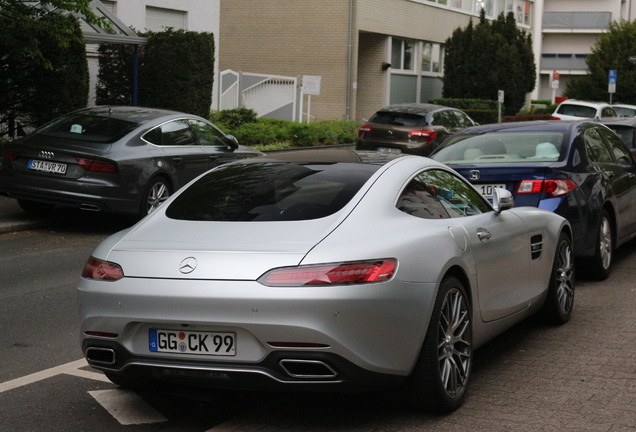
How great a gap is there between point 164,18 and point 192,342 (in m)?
24.5

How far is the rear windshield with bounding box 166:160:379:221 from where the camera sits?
5656 mm

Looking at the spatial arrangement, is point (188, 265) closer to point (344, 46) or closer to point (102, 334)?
point (102, 334)

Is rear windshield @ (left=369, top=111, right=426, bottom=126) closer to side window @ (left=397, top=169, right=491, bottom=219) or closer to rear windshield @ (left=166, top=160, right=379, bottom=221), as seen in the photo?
side window @ (left=397, top=169, right=491, bottom=219)

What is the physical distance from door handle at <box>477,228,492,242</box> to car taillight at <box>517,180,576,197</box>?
3571 millimetres

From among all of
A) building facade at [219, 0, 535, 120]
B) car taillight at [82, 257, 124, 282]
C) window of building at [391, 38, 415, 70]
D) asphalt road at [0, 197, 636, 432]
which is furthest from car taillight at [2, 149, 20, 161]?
window of building at [391, 38, 415, 70]

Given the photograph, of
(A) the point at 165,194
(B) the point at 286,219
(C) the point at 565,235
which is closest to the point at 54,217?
(A) the point at 165,194

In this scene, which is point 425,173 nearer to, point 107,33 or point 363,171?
point 363,171

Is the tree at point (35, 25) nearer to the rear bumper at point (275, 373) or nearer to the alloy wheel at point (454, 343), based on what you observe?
the alloy wheel at point (454, 343)

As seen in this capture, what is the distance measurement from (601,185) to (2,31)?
9237 millimetres

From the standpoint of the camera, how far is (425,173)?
6406mm

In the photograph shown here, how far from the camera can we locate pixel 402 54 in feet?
147

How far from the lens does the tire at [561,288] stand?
778 cm

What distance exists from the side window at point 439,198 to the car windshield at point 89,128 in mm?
7438

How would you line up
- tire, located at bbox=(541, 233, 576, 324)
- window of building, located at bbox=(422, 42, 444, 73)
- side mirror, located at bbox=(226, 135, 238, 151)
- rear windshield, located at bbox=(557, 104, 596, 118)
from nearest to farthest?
tire, located at bbox=(541, 233, 576, 324), side mirror, located at bbox=(226, 135, 238, 151), rear windshield, located at bbox=(557, 104, 596, 118), window of building, located at bbox=(422, 42, 444, 73)
